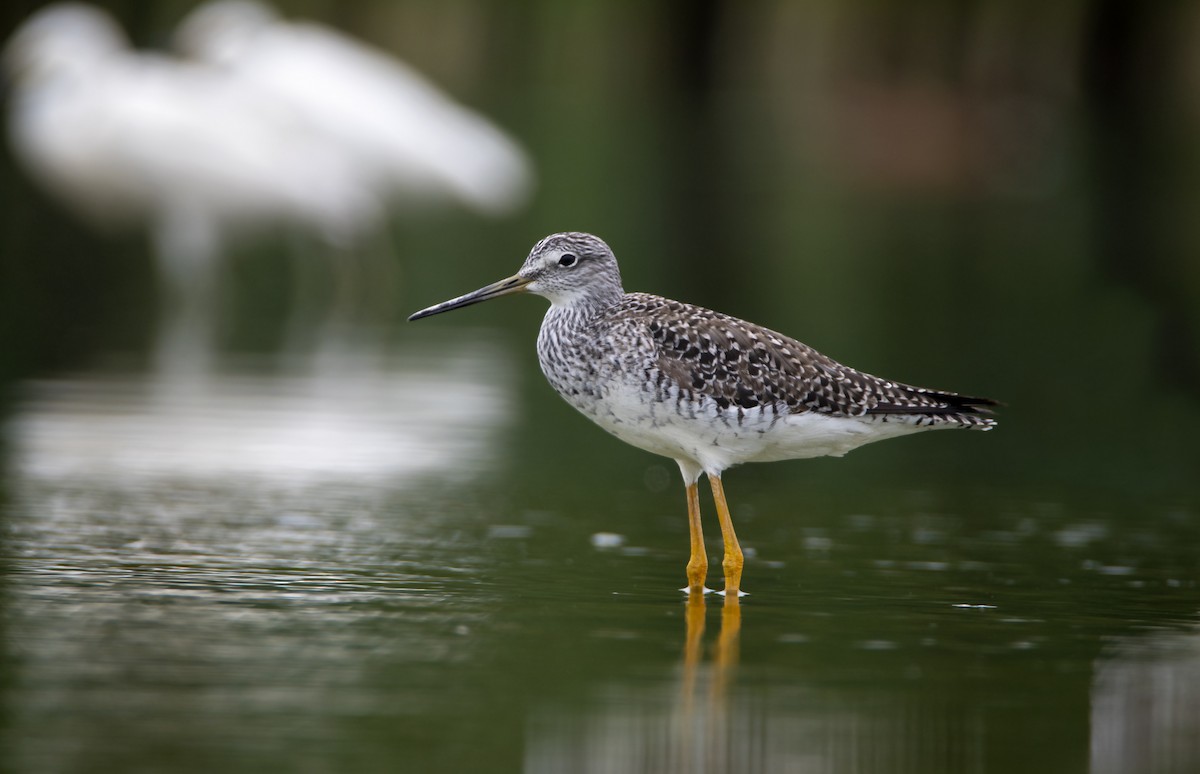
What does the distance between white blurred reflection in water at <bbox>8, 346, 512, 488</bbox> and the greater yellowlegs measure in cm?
236

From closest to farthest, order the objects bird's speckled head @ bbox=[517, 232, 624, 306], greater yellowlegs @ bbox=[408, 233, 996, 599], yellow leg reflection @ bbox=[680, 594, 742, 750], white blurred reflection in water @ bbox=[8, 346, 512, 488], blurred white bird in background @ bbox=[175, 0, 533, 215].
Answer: yellow leg reflection @ bbox=[680, 594, 742, 750] → greater yellowlegs @ bbox=[408, 233, 996, 599] → bird's speckled head @ bbox=[517, 232, 624, 306] → white blurred reflection in water @ bbox=[8, 346, 512, 488] → blurred white bird in background @ bbox=[175, 0, 533, 215]

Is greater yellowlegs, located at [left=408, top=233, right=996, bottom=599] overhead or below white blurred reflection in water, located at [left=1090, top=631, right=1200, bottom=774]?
overhead

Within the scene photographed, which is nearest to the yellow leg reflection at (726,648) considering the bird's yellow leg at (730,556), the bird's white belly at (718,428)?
the bird's yellow leg at (730,556)

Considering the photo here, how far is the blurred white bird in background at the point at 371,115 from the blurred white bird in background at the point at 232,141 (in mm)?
21

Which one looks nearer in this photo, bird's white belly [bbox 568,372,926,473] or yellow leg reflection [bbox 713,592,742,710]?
yellow leg reflection [bbox 713,592,742,710]

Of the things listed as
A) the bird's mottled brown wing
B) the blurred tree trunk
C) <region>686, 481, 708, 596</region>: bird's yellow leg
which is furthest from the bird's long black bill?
the blurred tree trunk

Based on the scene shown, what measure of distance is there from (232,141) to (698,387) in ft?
46.8

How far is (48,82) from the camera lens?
877 inches

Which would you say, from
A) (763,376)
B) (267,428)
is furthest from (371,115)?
(763,376)

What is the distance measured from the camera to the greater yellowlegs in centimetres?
752

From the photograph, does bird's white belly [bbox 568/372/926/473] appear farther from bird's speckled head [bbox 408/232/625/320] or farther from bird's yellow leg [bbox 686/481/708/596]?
bird's speckled head [bbox 408/232/625/320]

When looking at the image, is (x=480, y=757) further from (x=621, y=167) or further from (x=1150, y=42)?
(x=1150, y=42)

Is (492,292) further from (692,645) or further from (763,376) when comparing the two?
(692,645)

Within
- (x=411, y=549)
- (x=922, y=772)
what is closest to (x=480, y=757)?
(x=922, y=772)
